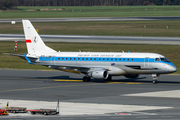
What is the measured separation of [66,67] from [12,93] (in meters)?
11.8

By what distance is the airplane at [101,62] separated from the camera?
154 ft

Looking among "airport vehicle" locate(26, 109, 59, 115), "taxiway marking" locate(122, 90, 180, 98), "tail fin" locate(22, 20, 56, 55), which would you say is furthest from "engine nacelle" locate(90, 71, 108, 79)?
"airport vehicle" locate(26, 109, 59, 115)

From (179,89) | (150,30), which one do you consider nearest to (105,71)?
(179,89)

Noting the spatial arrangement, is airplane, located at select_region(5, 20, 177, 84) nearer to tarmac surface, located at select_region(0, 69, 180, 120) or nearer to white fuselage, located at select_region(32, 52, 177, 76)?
white fuselage, located at select_region(32, 52, 177, 76)

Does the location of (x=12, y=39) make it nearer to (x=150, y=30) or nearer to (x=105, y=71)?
(x=150, y=30)

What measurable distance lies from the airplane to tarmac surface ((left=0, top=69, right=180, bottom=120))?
58.8 inches

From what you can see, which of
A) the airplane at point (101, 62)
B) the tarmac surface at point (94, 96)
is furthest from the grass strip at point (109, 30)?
the airplane at point (101, 62)

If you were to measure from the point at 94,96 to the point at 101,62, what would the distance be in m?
12.1

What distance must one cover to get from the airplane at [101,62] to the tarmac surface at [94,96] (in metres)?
1.49

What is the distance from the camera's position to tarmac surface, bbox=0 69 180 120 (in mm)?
28641

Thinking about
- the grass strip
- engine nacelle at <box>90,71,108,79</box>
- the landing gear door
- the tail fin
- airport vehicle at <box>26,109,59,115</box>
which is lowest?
airport vehicle at <box>26,109,59,115</box>

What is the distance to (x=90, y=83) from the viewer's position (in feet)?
157

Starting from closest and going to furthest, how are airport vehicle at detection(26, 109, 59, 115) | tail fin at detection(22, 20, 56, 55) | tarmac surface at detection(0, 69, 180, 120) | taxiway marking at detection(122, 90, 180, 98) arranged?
airport vehicle at detection(26, 109, 59, 115) → tarmac surface at detection(0, 69, 180, 120) → taxiway marking at detection(122, 90, 180, 98) → tail fin at detection(22, 20, 56, 55)

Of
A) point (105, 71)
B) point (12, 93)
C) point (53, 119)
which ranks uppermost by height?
point (105, 71)
